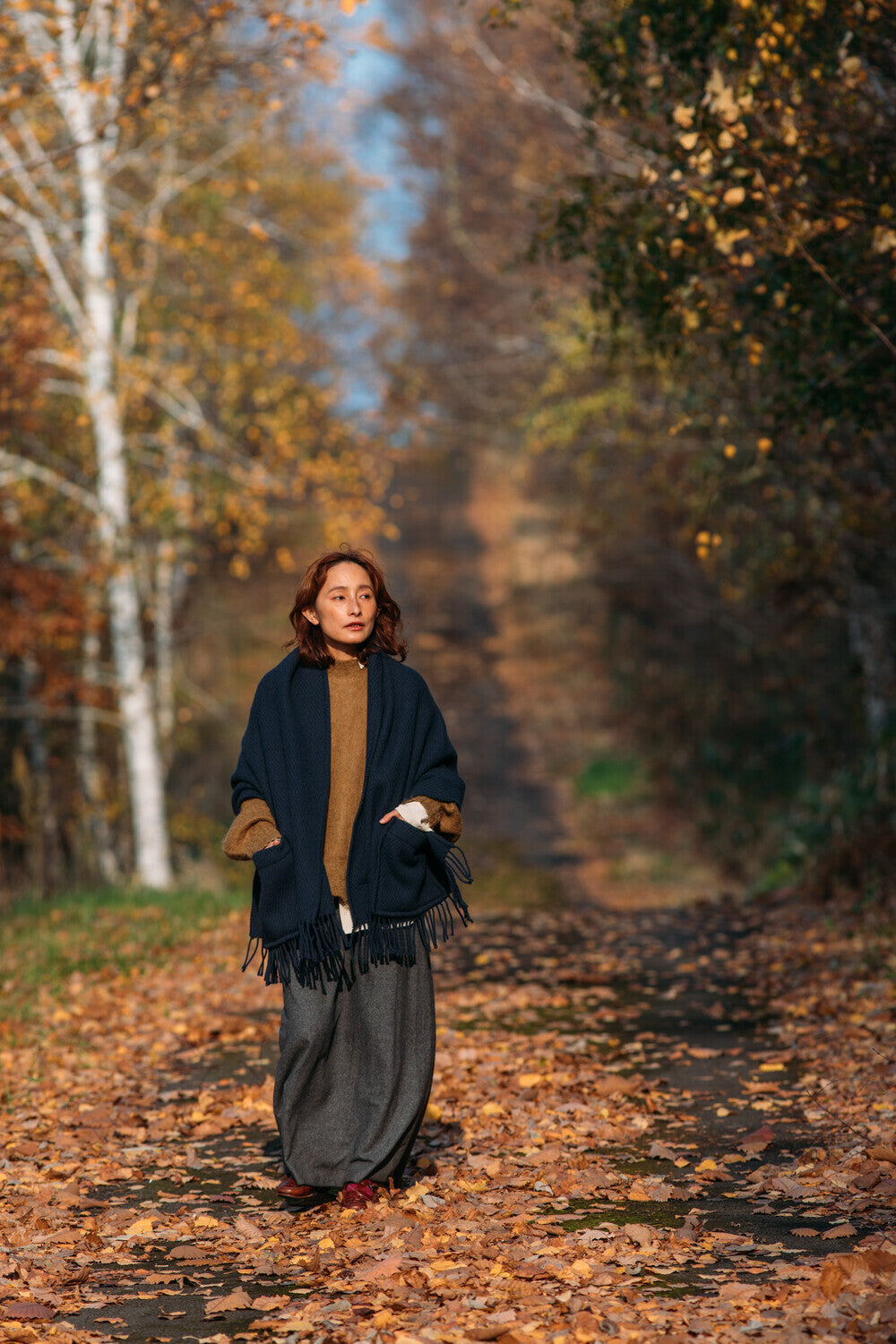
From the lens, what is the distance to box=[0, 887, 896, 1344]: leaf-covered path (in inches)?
153

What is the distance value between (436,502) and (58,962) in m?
29.8

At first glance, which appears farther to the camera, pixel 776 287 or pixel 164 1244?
pixel 776 287

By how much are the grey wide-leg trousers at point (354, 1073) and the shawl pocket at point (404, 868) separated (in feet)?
0.76

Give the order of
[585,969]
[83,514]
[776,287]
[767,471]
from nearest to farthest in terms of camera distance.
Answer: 1. [776,287]
2. [585,969]
3. [767,471]
4. [83,514]

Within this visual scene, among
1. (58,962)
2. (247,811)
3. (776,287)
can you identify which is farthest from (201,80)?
(247,811)

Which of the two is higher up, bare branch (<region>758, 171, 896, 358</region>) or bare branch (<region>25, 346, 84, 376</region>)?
bare branch (<region>25, 346, 84, 376</region>)

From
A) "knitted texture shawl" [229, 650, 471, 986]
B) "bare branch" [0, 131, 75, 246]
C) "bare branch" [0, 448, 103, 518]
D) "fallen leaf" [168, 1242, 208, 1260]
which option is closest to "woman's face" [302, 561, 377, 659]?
"knitted texture shawl" [229, 650, 471, 986]

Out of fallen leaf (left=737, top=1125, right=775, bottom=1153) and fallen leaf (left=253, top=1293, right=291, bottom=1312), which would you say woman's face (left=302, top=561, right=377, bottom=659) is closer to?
fallen leaf (left=253, top=1293, right=291, bottom=1312)

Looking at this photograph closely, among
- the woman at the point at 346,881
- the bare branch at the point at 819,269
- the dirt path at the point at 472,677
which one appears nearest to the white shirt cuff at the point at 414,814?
the woman at the point at 346,881

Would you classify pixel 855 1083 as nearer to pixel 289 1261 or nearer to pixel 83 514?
pixel 289 1261

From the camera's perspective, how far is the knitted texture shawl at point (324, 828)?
4.85 m

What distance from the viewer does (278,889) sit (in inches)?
191

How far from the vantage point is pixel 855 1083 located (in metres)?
6.01

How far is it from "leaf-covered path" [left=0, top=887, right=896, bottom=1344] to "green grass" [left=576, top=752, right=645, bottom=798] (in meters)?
9.89
